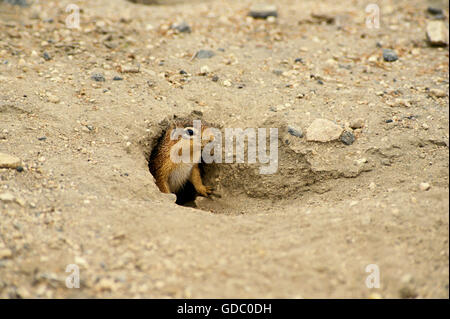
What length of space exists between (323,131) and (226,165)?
3.36ft

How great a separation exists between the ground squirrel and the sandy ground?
17 centimetres

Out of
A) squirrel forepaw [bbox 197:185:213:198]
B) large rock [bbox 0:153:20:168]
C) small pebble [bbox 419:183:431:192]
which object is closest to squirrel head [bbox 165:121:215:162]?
squirrel forepaw [bbox 197:185:213:198]

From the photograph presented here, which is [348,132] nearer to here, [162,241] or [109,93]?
[162,241]

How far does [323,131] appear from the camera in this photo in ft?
13.0

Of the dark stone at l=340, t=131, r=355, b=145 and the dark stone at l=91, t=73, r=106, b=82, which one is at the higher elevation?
the dark stone at l=91, t=73, r=106, b=82

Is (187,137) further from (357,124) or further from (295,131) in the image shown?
(357,124)

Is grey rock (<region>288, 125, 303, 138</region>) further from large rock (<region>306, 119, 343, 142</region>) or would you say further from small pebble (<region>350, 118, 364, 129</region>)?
small pebble (<region>350, 118, 364, 129</region>)

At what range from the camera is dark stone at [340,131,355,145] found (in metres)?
3.87

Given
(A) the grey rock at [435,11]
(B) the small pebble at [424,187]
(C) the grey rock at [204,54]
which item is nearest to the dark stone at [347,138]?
(B) the small pebble at [424,187]

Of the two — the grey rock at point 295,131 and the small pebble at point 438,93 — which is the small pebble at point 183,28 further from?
the small pebble at point 438,93

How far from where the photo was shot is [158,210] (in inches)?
121

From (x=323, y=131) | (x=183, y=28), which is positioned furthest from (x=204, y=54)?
(x=323, y=131)

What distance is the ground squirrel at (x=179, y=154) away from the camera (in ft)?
14.1

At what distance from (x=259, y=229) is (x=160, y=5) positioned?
4.68 metres
